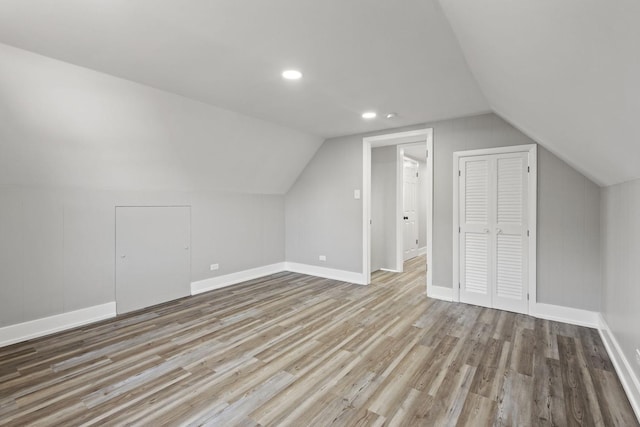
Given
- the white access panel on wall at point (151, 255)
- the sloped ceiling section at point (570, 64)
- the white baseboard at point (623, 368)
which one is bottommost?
the white baseboard at point (623, 368)

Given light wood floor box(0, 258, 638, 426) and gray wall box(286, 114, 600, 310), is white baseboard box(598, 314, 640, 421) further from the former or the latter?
gray wall box(286, 114, 600, 310)

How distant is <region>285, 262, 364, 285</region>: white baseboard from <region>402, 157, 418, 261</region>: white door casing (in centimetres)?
215

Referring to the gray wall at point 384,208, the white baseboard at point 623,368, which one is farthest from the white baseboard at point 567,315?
the gray wall at point 384,208

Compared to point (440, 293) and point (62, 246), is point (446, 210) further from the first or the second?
point (62, 246)

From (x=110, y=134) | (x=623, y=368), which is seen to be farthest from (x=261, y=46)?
(x=623, y=368)

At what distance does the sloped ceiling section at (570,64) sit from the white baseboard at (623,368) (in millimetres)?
1314

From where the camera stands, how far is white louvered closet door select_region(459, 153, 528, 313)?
11.9ft

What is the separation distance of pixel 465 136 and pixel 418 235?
3.88m

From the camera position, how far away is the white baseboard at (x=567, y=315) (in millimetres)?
3281

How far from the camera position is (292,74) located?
2.66 metres

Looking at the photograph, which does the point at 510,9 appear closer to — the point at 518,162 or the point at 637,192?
the point at 637,192

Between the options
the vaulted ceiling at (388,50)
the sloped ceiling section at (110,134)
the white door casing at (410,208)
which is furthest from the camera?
the white door casing at (410,208)

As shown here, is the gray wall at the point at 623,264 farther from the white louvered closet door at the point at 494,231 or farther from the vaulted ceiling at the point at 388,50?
the white louvered closet door at the point at 494,231

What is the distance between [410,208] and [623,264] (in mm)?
4552
